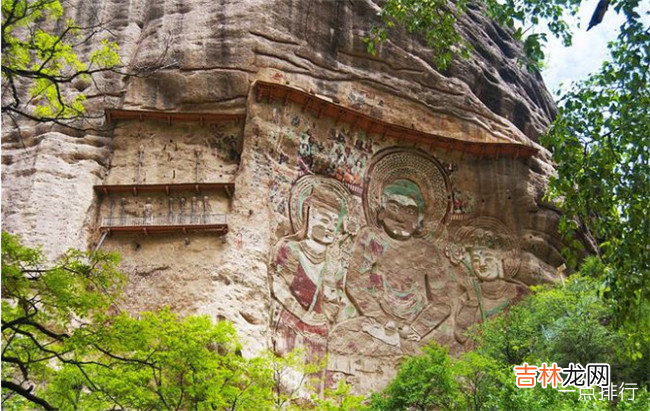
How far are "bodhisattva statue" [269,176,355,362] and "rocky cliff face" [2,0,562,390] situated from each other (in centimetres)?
4

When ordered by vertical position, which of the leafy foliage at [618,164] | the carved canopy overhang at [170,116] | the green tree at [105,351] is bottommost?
the green tree at [105,351]

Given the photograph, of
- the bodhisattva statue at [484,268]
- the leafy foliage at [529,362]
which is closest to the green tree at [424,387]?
the leafy foliage at [529,362]

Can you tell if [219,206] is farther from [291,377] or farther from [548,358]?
[548,358]

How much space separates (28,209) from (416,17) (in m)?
9.92

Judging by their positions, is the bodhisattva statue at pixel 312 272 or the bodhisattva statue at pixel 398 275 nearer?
the bodhisattva statue at pixel 312 272

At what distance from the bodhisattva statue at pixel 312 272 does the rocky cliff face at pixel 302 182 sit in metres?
0.04

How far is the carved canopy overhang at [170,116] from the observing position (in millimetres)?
19141

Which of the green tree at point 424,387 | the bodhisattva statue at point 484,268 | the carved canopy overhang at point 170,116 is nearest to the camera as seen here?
the green tree at point 424,387

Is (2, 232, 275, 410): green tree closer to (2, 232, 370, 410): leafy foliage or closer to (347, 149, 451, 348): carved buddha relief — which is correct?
(2, 232, 370, 410): leafy foliage

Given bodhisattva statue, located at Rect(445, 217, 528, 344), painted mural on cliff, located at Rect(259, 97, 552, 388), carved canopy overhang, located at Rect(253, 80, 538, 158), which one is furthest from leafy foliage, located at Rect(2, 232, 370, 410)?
bodhisattva statue, located at Rect(445, 217, 528, 344)

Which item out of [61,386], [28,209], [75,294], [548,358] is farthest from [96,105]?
[75,294]

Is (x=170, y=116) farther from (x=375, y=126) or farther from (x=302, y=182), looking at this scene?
(x=375, y=126)

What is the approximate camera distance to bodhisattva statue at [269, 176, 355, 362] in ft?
58.3

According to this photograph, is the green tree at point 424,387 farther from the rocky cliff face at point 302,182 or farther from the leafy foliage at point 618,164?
the leafy foliage at point 618,164
